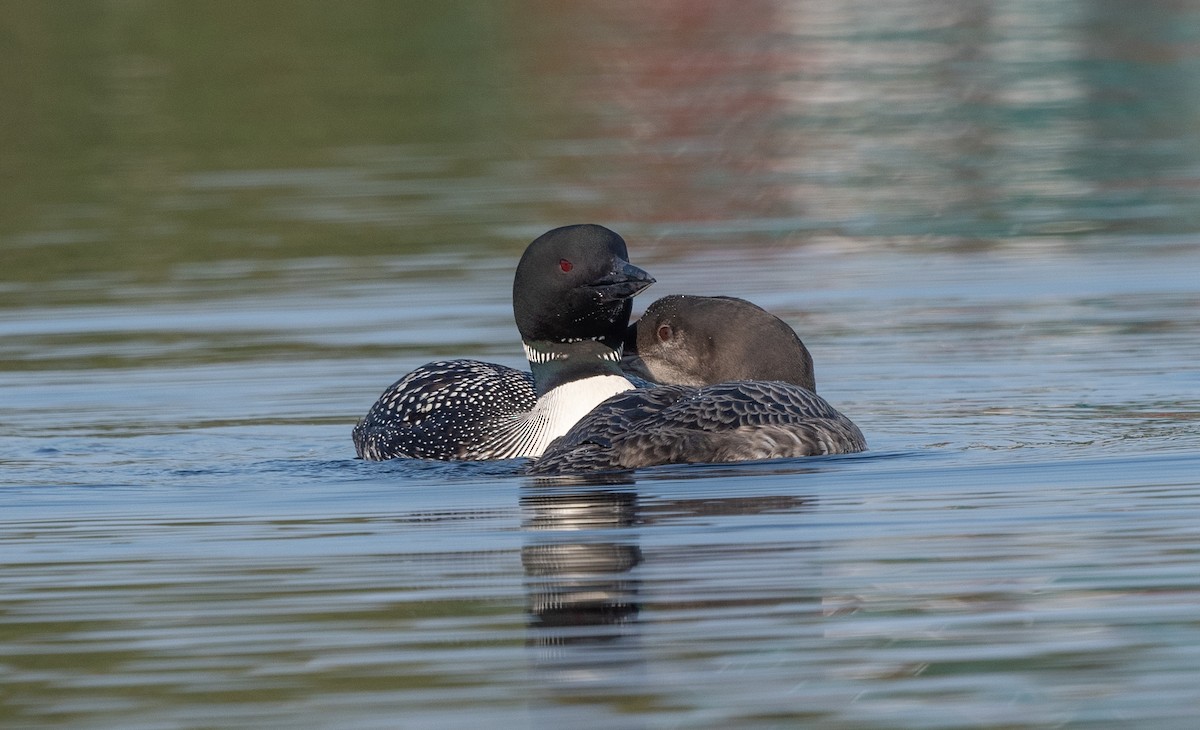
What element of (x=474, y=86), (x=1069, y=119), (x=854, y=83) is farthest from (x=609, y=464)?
(x=474, y=86)

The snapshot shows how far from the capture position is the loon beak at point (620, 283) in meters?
8.12

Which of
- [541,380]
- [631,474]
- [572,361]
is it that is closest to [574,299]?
[572,361]

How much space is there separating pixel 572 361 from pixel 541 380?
15 cm

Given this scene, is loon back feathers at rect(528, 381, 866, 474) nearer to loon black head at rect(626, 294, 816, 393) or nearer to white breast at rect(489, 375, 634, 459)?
white breast at rect(489, 375, 634, 459)

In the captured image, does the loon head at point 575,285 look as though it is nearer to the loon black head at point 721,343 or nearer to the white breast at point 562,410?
the white breast at point 562,410

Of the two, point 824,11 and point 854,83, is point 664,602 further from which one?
point 824,11

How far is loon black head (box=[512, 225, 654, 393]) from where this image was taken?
8156 millimetres

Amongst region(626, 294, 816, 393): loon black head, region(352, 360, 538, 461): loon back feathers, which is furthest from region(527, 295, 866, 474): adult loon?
region(352, 360, 538, 461): loon back feathers

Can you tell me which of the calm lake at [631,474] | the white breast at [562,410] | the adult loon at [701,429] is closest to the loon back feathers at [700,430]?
the adult loon at [701,429]

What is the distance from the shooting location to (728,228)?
50.0ft

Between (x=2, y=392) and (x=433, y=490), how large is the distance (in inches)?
130

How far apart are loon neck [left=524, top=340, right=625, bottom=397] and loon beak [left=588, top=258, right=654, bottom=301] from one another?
302 millimetres

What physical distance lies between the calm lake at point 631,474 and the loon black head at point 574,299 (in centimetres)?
61

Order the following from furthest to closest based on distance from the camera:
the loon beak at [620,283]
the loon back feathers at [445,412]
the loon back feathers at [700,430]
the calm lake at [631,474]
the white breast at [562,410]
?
1. the loon back feathers at [445,412]
2. the white breast at [562,410]
3. the loon beak at [620,283]
4. the loon back feathers at [700,430]
5. the calm lake at [631,474]
